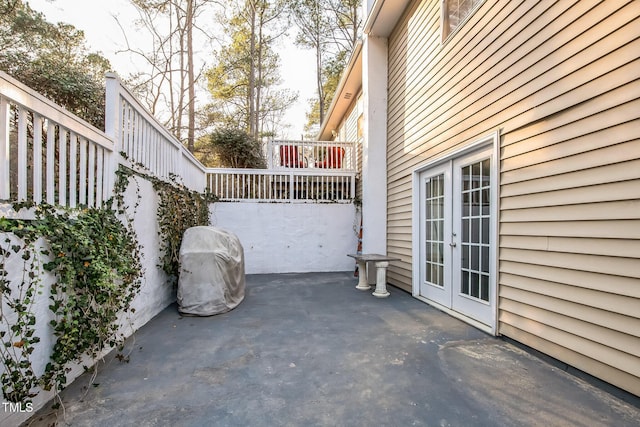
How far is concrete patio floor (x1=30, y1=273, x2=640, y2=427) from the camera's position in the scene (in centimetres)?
165

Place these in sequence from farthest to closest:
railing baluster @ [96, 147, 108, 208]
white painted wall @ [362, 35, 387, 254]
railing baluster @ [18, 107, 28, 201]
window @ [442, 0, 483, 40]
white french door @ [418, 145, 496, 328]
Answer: white painted wall @ [362, 35, 387, 254] < window @ [442, 0, 483, 40] < white french door @ [418, 145, 496, 328] < railing baluster @ [96, 147, 108, 208] < railing baluster @ [18, 107, 28, 201]

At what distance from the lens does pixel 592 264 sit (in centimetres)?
203

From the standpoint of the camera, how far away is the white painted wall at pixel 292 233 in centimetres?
663

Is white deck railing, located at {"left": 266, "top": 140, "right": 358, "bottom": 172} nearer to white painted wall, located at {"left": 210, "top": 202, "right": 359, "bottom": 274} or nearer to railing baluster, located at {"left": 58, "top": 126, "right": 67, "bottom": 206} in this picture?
white painted wall, located at {"left": 210, "top": 202, "right": 359, "bottom": 274}

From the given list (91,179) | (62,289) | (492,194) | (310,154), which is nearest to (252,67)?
(310,154)

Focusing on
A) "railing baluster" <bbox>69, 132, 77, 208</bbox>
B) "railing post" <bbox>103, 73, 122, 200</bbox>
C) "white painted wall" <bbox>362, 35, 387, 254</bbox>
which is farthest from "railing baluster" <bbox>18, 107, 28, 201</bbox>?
"white painted wall" <bbox>362, 35, 387, 254</bbox>

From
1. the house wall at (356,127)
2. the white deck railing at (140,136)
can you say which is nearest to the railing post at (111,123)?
the white deck railing at (140,136)

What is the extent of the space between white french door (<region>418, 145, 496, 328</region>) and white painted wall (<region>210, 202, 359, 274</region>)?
2637 millimetres

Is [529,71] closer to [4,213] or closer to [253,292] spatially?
[4,213]

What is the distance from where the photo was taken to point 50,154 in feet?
6.15

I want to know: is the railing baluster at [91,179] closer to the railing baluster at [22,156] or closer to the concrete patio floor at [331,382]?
the railing baluster at [22,156]

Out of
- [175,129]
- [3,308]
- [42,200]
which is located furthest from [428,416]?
[175,129]

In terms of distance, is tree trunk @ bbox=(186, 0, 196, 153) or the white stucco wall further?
tree trunk @ bbox=(186, 0, 196, 153)

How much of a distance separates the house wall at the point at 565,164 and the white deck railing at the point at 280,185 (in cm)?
374
